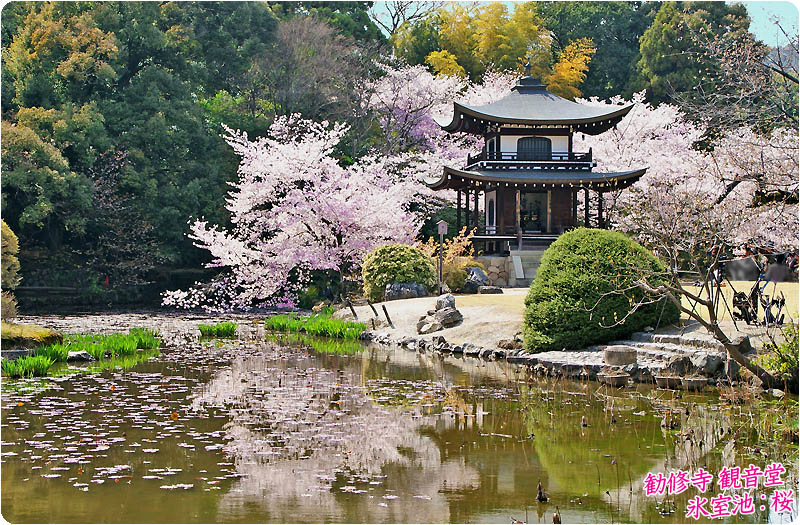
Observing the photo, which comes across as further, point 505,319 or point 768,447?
point 505,319

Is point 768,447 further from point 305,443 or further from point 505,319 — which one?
point 505,319

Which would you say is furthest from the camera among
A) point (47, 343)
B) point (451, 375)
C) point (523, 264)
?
point (523, 264)

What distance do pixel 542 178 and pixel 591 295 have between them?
15.4 m

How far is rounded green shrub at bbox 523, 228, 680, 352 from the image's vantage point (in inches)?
640

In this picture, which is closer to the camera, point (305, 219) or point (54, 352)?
point (54, 352)

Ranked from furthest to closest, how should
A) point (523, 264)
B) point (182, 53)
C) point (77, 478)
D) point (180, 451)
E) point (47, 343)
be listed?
point (182, 53) → point (523, 264) → point (47, 343) → point (180, 451) → point (77, 478)

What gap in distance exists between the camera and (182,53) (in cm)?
4222

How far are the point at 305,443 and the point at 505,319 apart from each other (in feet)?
34.6

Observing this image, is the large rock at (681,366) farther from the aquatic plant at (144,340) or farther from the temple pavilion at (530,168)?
the temple pavilion at (530,168)

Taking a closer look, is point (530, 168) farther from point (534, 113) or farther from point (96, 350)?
point (96, 350)

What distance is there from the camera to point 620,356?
14.8m

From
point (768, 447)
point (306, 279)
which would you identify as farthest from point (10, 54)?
point (768, 447)

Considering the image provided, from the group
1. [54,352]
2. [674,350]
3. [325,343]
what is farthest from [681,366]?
[54,352]

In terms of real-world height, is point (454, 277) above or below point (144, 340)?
above
